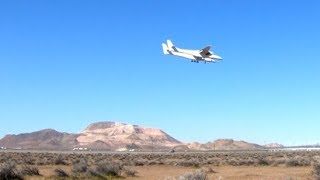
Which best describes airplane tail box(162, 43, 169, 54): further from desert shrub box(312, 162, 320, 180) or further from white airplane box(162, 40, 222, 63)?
desert shrub box(312, 162, 320, 180)

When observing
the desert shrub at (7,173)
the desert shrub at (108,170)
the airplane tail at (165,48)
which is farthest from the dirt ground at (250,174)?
the airplane tail at (165,48)

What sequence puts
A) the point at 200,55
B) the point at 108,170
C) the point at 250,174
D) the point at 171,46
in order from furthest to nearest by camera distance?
1. the point at 171,46
2. the point at 200,55
3. the point at 250,174
4. the point at 108,170

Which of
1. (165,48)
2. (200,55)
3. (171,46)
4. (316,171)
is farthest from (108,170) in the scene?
(165,48)

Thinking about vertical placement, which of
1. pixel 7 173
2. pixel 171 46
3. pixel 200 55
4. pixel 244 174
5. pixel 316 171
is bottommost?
pixel 7 173

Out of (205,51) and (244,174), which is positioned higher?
(205,51)

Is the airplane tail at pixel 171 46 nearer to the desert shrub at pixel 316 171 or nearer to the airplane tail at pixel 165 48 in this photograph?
the airplane tail at pixel 165 48

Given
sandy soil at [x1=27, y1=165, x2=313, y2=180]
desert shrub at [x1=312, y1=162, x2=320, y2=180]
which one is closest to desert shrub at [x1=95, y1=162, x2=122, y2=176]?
sandy soil at [x1=27, y1=165, x2=313, y2=180]

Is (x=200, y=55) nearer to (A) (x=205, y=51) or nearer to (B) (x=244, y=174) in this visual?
(A) (x=205, y=51)

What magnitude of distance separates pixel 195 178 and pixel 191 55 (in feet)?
106

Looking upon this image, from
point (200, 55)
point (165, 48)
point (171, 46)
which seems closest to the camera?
point (200, 55)

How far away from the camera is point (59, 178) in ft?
94.2

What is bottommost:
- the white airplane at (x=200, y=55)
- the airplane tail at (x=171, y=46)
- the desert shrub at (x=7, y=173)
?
the desert shrub at (x=7, y=173)

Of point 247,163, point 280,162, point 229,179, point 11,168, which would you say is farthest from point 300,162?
point 11,168

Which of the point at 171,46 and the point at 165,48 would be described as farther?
the point at 165,48
